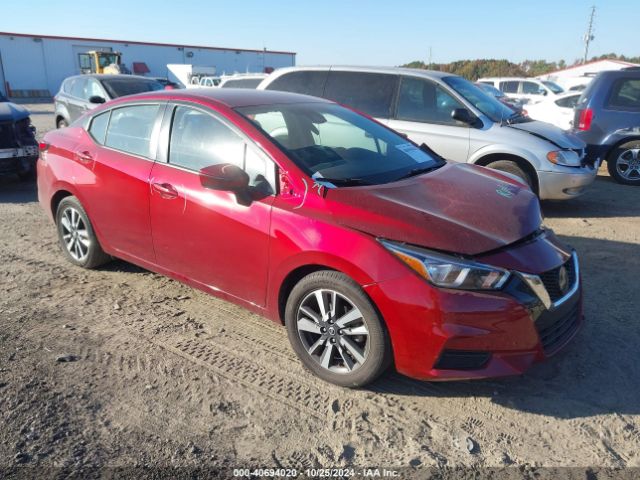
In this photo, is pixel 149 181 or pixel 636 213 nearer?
pixel 149 181

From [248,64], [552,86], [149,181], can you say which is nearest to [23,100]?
→ [248,64]

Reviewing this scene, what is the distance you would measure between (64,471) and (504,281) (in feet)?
7.85

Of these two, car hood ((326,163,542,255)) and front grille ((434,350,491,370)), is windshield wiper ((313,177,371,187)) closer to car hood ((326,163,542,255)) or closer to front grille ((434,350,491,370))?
car hood ((326,163,542,255))

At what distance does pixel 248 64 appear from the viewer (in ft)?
184

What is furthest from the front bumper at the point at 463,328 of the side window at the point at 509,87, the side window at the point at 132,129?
the side window at the point at 509,87

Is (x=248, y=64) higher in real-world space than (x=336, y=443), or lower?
higher

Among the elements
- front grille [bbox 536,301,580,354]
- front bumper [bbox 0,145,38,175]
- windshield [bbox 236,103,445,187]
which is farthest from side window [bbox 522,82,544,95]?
front grille [bbox 536,301,580,354]

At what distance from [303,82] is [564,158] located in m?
3.81

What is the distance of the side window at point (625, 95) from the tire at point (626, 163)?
63 centimetres

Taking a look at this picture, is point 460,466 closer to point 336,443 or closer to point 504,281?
point 336,443

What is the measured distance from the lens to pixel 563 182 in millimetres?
6508

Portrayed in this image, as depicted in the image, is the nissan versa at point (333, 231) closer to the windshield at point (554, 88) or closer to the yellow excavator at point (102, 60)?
the windshield at point (554, 88)

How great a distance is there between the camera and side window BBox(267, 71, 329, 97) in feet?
25.2

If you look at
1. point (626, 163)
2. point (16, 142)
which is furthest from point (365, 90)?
point (16, 142)
